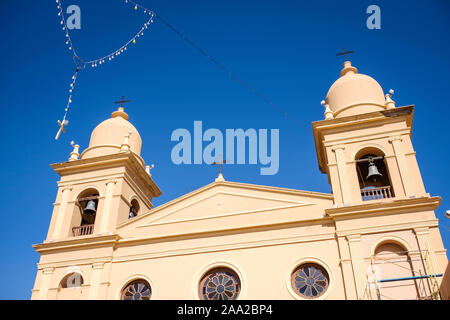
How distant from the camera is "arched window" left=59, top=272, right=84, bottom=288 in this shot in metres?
14.8

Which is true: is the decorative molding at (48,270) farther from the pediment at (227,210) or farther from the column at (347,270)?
the column at (347,270)

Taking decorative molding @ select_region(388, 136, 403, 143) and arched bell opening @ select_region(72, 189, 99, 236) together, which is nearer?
decorative molding @ select_region(388, 136, 403, 143)

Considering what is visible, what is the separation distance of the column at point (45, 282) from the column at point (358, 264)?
9.84 m

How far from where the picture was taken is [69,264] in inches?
594

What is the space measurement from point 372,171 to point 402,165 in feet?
3.05

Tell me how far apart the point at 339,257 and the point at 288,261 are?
1507 mm

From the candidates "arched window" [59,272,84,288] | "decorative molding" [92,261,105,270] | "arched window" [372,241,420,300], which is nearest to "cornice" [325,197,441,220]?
"arched window" [372,241,420,300]

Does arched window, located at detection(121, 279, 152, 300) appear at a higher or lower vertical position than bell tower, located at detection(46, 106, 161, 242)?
lower

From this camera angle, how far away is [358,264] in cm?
1264

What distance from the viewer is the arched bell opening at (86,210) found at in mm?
Result: 16266

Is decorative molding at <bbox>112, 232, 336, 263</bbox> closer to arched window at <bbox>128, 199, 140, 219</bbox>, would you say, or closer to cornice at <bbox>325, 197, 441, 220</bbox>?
cornice at <bbox>325, 197, 441, 220</bbox>
